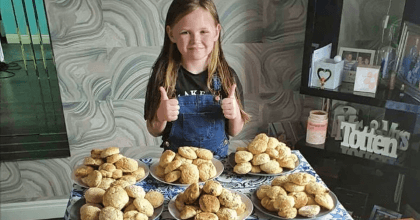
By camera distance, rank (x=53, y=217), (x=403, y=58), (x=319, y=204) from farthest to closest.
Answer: (x=53, y=217), (x=403, y=58), (x=319, y=204)

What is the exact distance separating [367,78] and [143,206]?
141 cm

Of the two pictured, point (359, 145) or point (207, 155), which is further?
point (359, 145)

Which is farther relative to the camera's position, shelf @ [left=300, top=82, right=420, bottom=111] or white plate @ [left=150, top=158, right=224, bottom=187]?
shelf @ [left=300, top=82, right=420, bottom=111]

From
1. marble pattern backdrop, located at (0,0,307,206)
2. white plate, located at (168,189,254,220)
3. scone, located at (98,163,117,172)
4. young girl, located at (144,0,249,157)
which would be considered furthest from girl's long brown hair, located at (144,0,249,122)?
white plate, located at (168,189,254,220)

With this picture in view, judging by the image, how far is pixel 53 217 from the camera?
2.64 m

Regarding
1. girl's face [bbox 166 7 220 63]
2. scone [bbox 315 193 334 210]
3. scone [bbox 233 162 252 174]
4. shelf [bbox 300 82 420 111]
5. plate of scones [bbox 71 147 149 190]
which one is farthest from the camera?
shelf [bbox 300 82 420 111]

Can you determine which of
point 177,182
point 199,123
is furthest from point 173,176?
point 199,123

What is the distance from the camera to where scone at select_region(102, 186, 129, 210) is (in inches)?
44.8

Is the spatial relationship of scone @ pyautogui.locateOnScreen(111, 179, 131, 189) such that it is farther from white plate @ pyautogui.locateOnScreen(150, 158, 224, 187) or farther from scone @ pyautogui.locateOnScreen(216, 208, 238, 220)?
scone @ pyautogui.locateOnScreen(216, 208, 238, 220)

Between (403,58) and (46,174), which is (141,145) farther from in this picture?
(403,58)

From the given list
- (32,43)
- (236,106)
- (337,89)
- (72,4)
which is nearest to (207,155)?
(236,106)

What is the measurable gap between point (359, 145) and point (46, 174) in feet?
6.33

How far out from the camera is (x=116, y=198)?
115cm

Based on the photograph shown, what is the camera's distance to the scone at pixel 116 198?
44.8 inches
